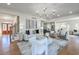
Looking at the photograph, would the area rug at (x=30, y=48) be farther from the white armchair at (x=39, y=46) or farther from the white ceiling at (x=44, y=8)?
the white ceiling at (x=44, y=8)

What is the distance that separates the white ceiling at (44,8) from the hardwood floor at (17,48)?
24.7 inches

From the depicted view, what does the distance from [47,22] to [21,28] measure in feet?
1.96

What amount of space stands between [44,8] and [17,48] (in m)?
1.05

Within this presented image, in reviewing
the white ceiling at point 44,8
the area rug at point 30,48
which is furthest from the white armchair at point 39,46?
the white ceiling at point 44,8

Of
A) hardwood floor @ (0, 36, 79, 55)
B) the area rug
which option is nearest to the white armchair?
the area rug

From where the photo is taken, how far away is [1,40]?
8.21ft

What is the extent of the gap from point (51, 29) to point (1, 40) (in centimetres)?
113

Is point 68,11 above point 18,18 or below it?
above

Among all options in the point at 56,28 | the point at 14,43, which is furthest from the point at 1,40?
the point at 56,28

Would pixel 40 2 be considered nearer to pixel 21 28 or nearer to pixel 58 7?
pixel 58 7

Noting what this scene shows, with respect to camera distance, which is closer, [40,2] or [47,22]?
[40,2]

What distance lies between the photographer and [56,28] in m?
2.63
